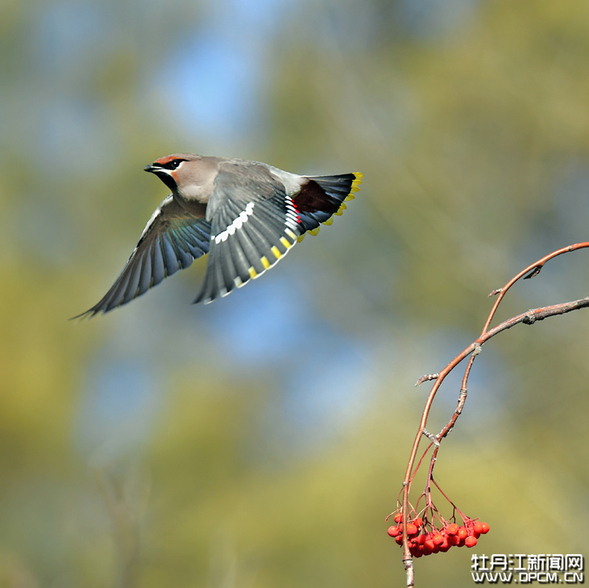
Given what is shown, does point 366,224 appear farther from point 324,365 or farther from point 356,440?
point 356,440

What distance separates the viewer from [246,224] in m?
2.77

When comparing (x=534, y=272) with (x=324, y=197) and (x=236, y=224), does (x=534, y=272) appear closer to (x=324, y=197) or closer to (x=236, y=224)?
(x=236, y=224)

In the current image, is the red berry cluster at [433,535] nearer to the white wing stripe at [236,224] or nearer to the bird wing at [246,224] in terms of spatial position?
the bird wing at [246,224]

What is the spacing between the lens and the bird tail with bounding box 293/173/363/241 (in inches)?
120

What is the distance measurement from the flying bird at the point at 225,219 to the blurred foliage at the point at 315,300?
616 cm

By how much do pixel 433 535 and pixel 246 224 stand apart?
125 cm

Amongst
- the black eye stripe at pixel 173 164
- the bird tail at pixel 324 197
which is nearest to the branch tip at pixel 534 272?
the bird tail at pixel 324 197

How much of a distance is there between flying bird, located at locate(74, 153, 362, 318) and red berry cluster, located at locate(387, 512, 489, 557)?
0.84m

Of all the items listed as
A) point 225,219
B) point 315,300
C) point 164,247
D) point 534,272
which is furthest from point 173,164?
point 315,300

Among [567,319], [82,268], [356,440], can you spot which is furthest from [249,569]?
[82,268]

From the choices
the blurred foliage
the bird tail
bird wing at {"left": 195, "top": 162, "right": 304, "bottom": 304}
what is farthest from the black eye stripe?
the blurred foliage

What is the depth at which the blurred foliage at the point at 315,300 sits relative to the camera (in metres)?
10.5

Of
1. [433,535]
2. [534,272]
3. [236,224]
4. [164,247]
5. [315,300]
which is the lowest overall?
[433,535]

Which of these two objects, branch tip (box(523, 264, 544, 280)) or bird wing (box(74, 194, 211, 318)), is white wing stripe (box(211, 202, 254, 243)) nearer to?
bird wing (box(74, 194, 211, 318))
